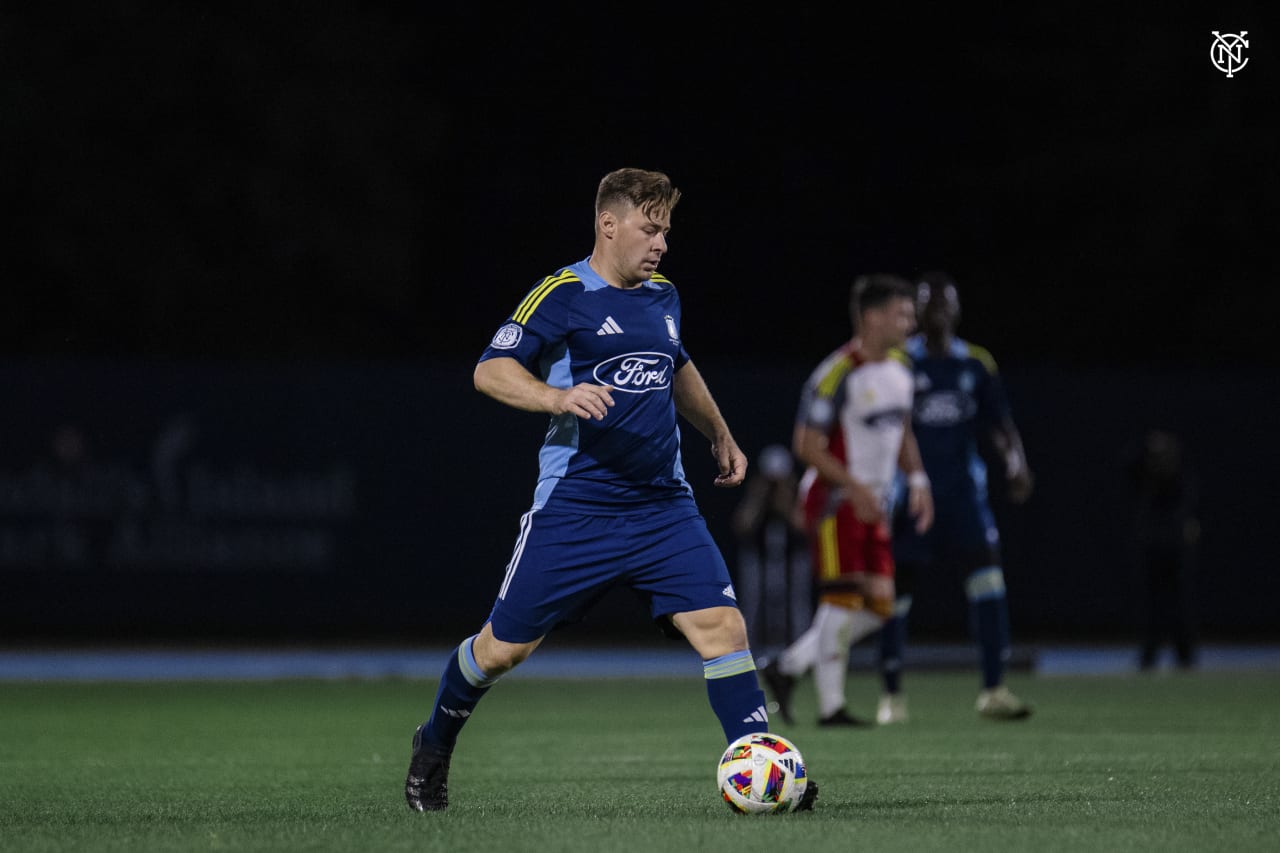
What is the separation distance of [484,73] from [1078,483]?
13940mm

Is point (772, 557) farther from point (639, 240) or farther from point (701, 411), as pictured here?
point (639, 240)

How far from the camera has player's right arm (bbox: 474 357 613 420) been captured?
6805mm

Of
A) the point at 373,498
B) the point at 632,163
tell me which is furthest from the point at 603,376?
the point at 632,163

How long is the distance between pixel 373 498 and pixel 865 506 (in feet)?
38.2

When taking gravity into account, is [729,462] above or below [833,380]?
above

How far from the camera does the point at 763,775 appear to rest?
722cm

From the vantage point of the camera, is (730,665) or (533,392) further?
(730,665)

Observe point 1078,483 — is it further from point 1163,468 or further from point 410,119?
point 410,119

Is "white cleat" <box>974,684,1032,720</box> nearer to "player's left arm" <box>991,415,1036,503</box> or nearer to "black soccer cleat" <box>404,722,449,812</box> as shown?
"player's left arm" <box>991,415,1036,503</box>

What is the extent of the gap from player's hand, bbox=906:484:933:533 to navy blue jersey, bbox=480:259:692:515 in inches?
197

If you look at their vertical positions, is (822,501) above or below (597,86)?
below

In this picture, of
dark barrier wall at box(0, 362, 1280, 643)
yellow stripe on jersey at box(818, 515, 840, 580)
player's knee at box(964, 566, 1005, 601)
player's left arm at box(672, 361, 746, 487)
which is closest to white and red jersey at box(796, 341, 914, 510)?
yellow stripe on jersey at box(818, 515, 840, 580)

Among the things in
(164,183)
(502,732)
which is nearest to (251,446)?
(164,183)

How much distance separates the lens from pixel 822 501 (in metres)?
12.3
